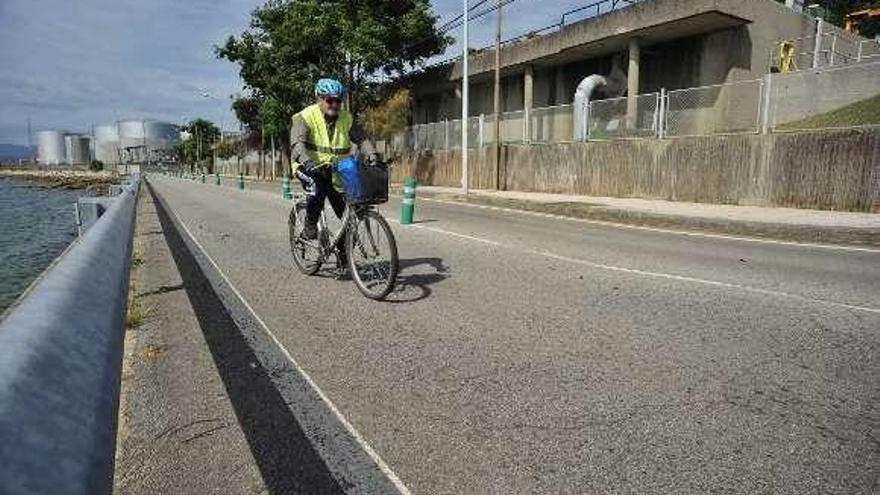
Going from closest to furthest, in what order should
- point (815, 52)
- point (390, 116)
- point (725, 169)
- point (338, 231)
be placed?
point (338, 231)
point (725, 169)
point (815, 52)
point (390, 116)

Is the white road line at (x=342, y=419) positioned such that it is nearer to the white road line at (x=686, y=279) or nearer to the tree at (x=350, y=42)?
the white road line at (x=686, y=279)

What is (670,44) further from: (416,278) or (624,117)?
(416,278)

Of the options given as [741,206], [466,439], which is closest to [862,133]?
[741,206]

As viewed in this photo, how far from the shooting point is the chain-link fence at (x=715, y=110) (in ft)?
54.5

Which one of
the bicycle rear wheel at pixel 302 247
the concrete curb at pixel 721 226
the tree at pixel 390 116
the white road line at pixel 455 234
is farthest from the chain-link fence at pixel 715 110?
the tree at pixel 390 116

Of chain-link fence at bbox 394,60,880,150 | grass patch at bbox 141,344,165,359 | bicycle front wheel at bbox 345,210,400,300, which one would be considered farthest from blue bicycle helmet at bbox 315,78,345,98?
chain-link fence at bbox 394,60,880,150

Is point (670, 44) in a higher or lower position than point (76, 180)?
higher

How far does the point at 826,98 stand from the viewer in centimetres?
1986

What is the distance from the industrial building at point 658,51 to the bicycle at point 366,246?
45.9ft

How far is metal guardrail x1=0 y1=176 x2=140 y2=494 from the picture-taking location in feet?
4.96

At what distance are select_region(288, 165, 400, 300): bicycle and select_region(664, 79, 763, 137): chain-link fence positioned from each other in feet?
43.4

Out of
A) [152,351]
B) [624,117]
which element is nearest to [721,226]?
[624,117]

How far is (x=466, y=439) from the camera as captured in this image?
3172 millimetres

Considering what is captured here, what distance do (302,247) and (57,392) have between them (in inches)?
230
